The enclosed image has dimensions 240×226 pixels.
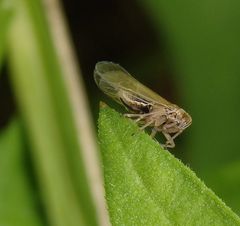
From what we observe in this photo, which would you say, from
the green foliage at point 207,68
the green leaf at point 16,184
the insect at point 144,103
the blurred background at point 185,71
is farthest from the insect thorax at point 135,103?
the green foliage at point 207,68

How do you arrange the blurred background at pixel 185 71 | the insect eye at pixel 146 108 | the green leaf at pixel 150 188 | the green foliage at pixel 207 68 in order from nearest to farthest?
the green leaf at pixel 150 188 < the insect eye at pixel 146 108 < the blurred background at pixel 185 71 < the green foliage at pixel 207 68

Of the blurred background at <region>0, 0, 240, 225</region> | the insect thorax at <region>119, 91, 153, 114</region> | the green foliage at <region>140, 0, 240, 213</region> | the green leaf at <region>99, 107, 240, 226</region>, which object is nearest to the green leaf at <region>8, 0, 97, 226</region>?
the blurred background at <region>0, 0, 240, 225</region>

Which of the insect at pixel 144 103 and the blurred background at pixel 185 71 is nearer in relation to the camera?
the insect at pixel 144 103

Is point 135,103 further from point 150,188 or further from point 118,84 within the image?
point 150,188

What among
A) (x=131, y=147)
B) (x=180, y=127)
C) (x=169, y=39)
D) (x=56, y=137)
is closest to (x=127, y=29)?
(x=169, y=39)

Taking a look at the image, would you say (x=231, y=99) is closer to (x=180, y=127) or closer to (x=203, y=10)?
(x=203, y=10)

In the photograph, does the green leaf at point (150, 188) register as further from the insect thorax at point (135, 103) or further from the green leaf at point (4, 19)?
the green leaf at point (4, 19)

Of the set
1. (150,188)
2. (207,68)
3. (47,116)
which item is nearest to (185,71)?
(207,68)
